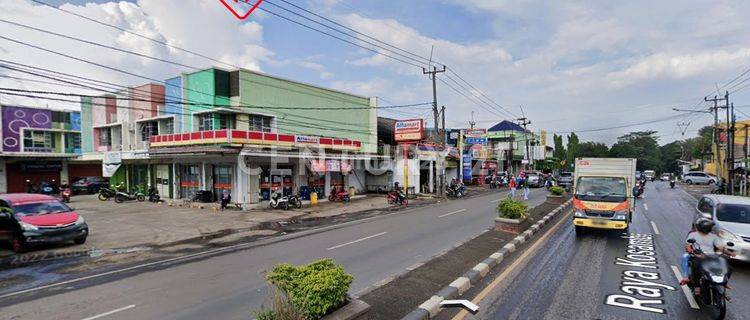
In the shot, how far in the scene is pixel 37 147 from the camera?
128ft

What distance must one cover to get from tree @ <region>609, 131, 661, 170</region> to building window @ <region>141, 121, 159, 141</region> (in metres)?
86.4

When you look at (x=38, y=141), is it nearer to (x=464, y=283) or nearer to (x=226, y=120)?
(x=226, y=120)

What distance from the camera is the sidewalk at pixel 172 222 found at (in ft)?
45.4

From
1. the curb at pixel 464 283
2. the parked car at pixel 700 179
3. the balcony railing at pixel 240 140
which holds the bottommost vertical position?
the parked car at pixel 700 179

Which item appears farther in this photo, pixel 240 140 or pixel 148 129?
pixel 148 129

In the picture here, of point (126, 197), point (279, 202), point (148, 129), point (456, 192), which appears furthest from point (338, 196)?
point (148, 129)

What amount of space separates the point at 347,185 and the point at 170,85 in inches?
617

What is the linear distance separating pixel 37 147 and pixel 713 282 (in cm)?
5159

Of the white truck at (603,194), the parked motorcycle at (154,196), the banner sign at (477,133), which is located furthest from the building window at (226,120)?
the banner sign at (477,133)

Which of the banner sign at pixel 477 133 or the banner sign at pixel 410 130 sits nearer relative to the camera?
the banner sign at pixel 410 130

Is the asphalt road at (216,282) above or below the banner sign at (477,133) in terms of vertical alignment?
below

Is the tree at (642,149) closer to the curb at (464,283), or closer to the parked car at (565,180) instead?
the parked car at (565,180)

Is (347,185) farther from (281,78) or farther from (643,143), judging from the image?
(643,143)

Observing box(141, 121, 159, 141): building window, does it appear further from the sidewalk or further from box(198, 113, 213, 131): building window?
the sidewalk
